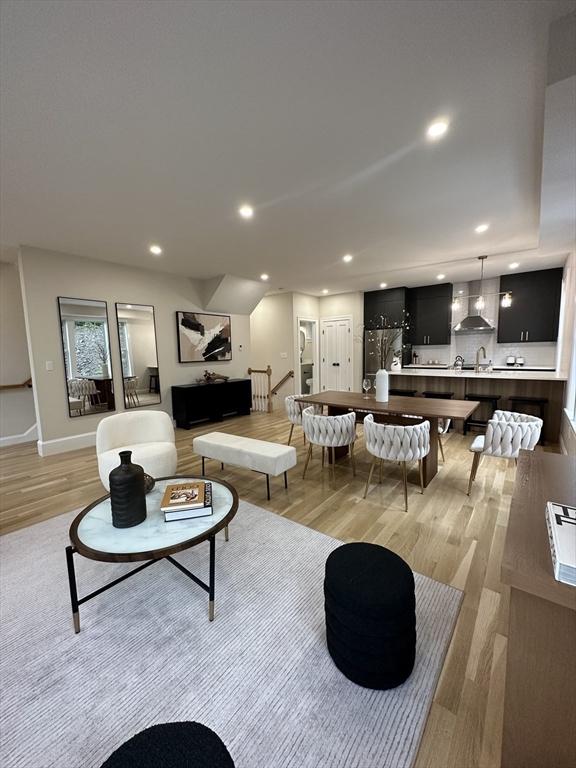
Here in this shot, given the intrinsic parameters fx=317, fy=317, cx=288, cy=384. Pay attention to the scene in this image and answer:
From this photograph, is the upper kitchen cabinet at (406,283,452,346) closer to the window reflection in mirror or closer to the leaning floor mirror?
the leaning floor mirror

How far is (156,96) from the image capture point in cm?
172

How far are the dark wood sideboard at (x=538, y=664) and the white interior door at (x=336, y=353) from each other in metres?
7.37

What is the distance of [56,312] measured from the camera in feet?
14.7

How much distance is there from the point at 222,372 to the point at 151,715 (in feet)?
19.4

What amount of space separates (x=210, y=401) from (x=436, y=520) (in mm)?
Result: 4581

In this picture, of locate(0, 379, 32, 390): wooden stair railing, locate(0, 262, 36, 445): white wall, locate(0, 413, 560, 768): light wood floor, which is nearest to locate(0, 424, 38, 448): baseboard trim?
locate(0, 262, 36, 445): white wall

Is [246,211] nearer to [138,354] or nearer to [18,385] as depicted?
[138,354]

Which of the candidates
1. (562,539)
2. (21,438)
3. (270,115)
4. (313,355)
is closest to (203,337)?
(313,355)

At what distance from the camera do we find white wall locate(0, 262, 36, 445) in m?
4.97

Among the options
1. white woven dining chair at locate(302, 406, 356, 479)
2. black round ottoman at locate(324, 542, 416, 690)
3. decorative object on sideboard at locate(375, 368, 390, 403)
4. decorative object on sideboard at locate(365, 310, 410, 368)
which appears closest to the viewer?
black round ottoman at locate(324, 542, 416, 690)

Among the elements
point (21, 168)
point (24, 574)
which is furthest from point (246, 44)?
point (24, 574)

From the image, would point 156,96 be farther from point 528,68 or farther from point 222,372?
point 222,372

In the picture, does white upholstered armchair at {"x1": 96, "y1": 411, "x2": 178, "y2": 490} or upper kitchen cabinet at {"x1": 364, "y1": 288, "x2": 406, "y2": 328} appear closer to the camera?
white upholstered armchair at {"x1": 96, "y1": 411, "x2": 178, "y2": 490}

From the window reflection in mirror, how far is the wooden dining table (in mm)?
3229
